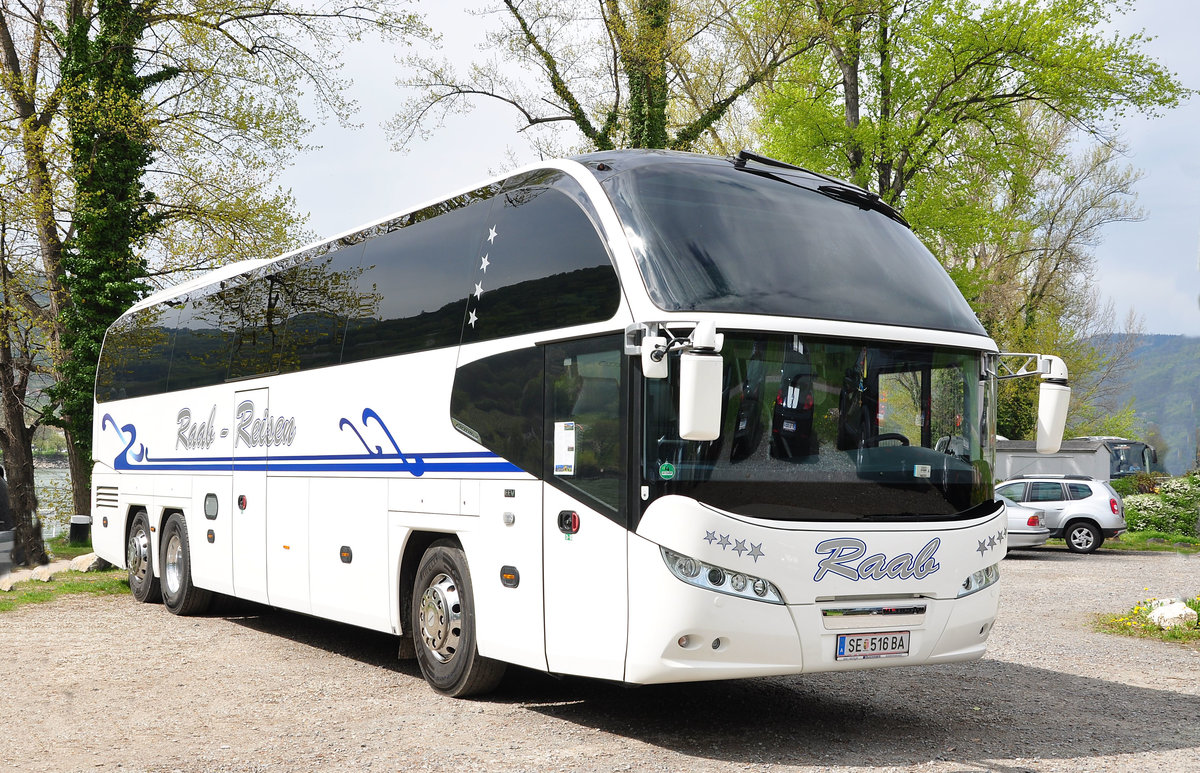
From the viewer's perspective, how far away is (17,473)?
2730 cm

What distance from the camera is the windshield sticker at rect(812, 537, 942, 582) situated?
22.0 ft

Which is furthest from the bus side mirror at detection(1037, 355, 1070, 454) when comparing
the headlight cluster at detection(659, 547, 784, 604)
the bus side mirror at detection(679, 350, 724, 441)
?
the bus side mirror at detection(679, 350, 724, 441)

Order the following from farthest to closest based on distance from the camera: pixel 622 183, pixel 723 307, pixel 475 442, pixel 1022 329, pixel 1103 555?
1. pixel 1022 329
2. pixel 1103 555
3. pixel 475 442
4. pixel 622 183
5. pixel 723 307

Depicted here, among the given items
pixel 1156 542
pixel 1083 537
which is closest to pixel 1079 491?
pixel 1083 537

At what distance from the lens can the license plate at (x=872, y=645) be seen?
679 cm

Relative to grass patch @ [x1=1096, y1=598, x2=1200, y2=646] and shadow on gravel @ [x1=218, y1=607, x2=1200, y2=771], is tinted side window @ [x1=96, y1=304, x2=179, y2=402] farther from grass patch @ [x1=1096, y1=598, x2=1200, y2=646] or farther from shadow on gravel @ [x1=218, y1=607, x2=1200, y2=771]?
grass patch @ [x1=1096, y1=598, x2=1200, y2=646]

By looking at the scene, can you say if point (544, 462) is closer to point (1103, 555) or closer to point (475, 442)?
point (475, 442)

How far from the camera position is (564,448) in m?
7.24

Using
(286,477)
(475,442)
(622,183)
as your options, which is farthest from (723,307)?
(286,477)

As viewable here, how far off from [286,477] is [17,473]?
1966cm

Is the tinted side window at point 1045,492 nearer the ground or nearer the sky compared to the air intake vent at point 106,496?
nearer the ground

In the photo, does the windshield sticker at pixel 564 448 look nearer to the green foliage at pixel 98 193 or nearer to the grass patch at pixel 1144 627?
the grass patch at pixel 1144 627

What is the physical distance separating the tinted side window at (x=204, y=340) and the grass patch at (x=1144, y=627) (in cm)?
1013

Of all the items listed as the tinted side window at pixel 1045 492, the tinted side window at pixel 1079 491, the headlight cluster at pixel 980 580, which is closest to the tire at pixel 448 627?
the headlight cluster at pixel 980 580
